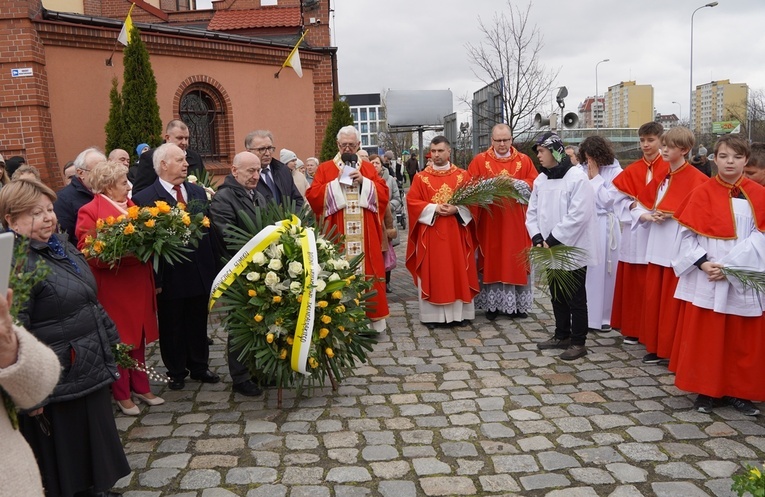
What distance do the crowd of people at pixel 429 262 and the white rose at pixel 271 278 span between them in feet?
1.91

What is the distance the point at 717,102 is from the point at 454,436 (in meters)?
96.2

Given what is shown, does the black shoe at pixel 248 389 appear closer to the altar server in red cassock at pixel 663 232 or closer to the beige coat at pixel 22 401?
the beige coat at pixel 22 401

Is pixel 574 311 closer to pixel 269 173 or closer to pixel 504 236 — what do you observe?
pixel 504 236

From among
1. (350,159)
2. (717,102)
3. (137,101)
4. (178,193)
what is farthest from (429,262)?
(717,102)

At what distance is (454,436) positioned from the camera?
460cm

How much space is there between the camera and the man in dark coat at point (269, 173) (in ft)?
21.1

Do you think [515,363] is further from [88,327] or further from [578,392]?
[88,327]

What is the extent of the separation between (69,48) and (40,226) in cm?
982

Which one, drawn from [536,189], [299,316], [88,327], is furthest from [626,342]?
[88,327]

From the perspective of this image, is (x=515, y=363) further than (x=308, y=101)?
No

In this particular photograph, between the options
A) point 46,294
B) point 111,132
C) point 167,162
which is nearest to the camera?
point 46,294

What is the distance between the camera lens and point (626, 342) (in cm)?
684

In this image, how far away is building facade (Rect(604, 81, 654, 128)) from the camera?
8844cm

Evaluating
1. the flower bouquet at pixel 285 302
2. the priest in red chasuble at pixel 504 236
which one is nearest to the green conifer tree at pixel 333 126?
the priest in red chasuble at pixel 504 236
